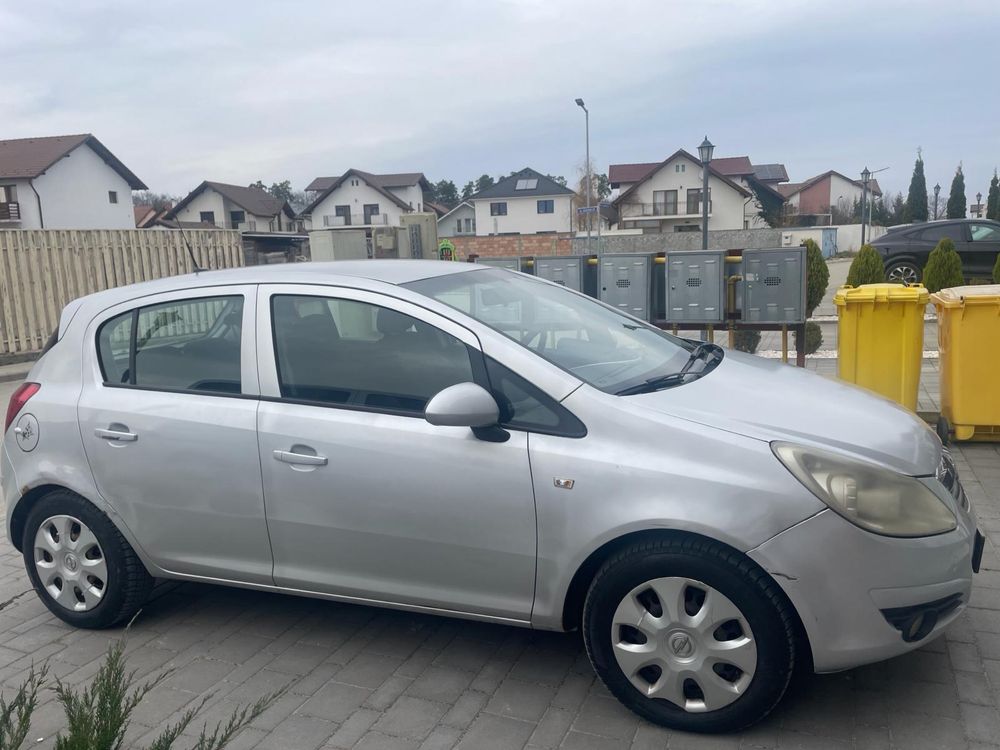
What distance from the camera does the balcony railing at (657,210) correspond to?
65.6m

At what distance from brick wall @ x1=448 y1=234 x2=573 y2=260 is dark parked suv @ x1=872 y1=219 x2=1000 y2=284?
19536 millimetres

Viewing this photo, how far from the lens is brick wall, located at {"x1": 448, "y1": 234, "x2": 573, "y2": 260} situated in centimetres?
3919

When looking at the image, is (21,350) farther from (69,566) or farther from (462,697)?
(462,697)

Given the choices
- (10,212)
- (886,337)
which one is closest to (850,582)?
(886,337)

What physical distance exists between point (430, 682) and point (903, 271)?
1771cm

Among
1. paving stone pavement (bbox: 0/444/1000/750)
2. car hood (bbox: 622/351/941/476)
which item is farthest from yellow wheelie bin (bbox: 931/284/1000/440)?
car hood (bbox: 622/351/941/476)

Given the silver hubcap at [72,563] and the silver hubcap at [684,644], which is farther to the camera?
the silver hubcap at [72,563]

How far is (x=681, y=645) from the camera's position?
288 centimetres

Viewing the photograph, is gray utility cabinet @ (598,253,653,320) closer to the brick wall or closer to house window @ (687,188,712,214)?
the brick wall

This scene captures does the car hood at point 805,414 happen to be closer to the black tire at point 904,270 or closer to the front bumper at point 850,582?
the front bumper at point 850,582

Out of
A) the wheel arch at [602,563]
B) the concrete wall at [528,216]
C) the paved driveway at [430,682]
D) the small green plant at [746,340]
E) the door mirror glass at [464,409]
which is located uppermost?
the concrete wall at [528,216]

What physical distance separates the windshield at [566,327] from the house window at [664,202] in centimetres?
6415

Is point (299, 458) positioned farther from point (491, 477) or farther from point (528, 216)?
point (528, 216)

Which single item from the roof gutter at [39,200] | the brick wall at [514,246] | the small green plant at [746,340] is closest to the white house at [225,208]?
the roof gutter at [39,200]
